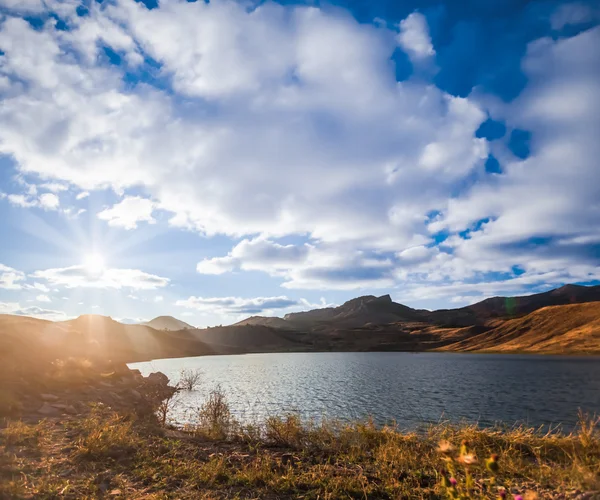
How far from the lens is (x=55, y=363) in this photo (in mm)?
28469

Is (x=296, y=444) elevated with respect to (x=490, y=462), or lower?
lower

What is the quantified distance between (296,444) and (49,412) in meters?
13.4

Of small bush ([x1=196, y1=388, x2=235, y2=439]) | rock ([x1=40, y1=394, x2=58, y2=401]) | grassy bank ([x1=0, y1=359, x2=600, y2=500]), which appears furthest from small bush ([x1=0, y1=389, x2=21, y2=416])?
small bush ([x1=196, y1=388, x2=235, y2=439])

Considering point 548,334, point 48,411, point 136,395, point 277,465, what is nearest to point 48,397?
point 48,411

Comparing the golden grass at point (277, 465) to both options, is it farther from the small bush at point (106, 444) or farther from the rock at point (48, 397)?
the rock at point (48, 397)

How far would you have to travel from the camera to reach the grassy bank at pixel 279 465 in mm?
8461

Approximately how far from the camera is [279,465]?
10.5 metres

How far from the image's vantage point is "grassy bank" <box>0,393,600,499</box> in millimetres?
8461

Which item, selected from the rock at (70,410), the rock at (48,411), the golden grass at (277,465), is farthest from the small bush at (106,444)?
the rock at (70,410)

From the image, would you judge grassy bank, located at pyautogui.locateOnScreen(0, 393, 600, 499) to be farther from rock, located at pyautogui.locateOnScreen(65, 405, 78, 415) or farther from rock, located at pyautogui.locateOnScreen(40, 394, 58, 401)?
rock, located at pyautogui.locateOnScreen(40, 394, 58, 401)

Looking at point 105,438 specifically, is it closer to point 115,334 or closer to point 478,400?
point 478,400

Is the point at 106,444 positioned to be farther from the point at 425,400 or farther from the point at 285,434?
the point at 425,400

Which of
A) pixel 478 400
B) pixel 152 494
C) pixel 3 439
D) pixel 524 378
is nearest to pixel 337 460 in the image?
pixel 152 494

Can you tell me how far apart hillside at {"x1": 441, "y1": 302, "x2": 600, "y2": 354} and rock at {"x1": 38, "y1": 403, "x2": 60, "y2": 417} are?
468ft
